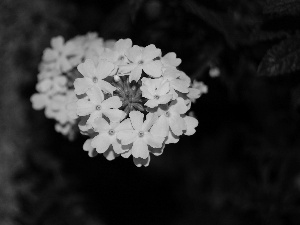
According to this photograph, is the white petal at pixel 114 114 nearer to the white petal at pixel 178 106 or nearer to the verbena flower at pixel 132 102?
the verbena flower at pixel 132 102

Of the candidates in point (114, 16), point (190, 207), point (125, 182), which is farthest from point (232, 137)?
point (114, 16)

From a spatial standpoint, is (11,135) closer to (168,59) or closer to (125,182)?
(125,182)

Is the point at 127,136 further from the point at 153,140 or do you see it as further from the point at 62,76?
the point at 62,76

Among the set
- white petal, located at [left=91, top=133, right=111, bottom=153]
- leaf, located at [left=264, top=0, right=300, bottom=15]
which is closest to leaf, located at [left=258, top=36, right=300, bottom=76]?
leaf, located at [left=264, top=0, right=300, bottom=15]

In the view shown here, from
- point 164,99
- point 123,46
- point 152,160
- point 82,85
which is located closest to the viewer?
point 164,99

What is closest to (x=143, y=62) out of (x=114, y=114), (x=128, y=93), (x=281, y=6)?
(x=128, y=93)

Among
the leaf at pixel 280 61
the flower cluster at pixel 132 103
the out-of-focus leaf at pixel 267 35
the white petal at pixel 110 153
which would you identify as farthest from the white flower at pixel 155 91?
the out-of-focus leaf at pixel 267 35
